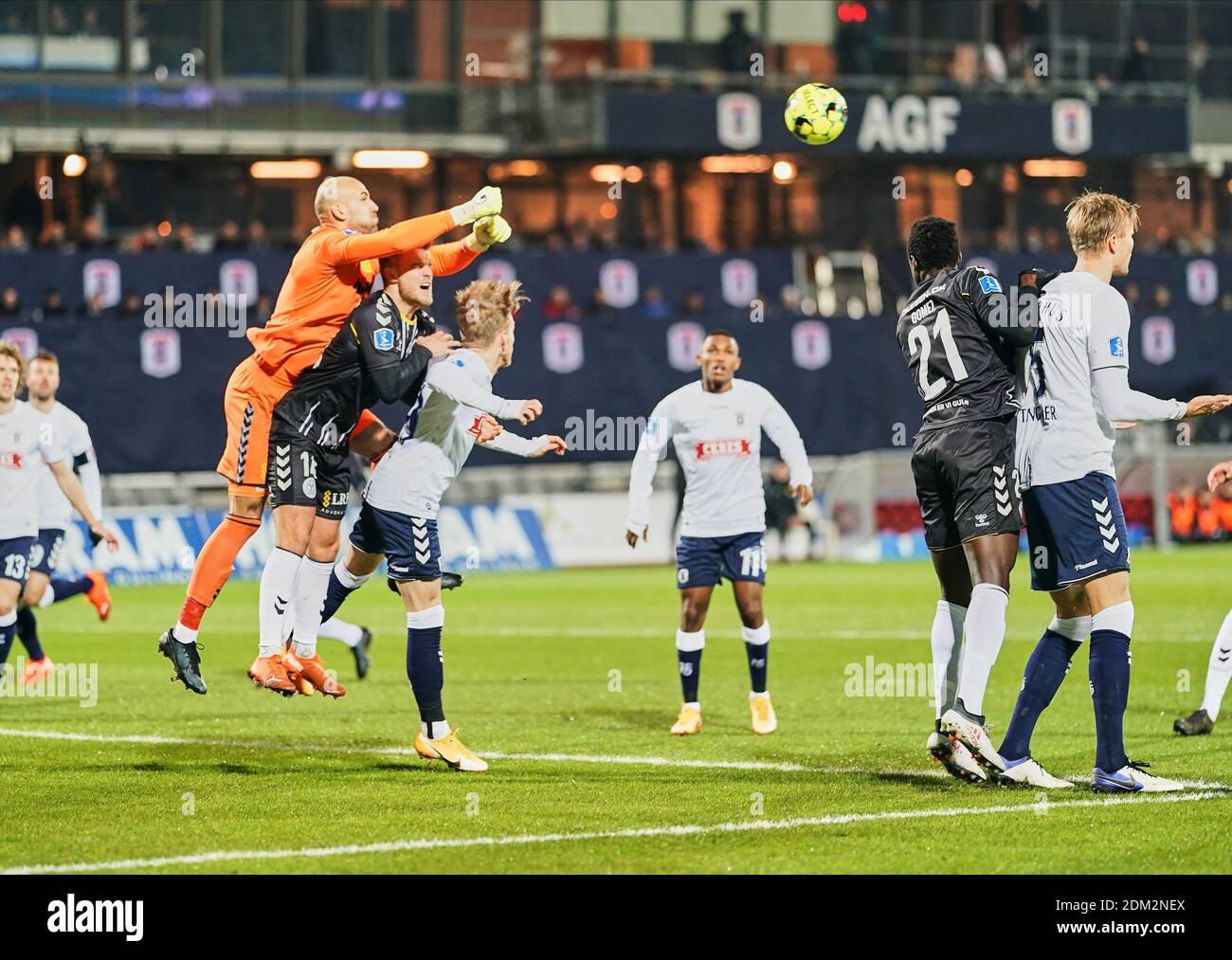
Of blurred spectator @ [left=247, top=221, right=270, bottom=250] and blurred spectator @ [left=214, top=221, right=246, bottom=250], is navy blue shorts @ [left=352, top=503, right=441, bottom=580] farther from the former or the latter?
blurred spectator @ [left=214, top=221, right=246, bottom=250]

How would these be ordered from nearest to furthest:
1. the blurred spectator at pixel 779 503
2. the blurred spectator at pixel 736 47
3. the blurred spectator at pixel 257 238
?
the blurred spectator at pixel 779 503 → the blurred spectator at pixel 257 238 → the blurred spectator at pixel 736 47

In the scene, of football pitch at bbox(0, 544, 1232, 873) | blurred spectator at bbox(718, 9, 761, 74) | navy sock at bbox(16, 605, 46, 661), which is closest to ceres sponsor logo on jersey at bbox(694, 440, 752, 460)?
football pitch at bbox(0, 544, 1232, 873)

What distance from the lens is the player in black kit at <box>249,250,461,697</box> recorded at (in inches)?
391

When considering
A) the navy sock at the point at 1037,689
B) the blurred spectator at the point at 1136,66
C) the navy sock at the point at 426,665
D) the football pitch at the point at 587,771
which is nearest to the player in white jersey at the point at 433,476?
the navy sock at the point at 426,665

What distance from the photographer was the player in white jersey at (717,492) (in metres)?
11.9

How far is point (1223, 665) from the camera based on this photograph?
10.9 m

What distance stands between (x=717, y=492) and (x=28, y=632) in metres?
5.80

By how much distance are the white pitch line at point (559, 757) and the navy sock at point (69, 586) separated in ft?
11.8

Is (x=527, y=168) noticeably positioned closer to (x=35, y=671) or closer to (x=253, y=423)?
(x=35, y=671)

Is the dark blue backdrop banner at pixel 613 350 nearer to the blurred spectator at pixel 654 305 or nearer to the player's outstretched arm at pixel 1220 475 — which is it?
the blurred spectator at pixel 654 305

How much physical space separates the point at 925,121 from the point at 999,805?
103 ft

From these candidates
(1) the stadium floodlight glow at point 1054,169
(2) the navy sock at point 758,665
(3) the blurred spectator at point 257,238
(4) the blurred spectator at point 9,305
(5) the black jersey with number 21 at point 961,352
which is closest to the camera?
(5) the black jersey with number 21 at point 961,352
